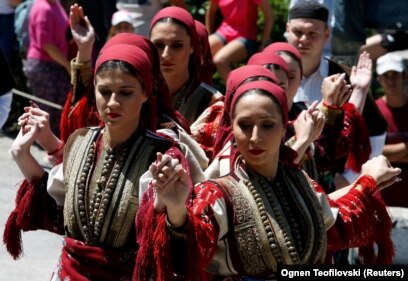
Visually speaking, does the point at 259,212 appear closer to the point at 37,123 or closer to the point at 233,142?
the point at 233,142

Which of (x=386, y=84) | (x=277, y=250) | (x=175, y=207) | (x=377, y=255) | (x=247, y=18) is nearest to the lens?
(x=175, y=207)

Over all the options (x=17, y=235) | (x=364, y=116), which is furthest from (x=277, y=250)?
(x=364, y=116)

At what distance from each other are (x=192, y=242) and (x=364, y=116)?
299cm

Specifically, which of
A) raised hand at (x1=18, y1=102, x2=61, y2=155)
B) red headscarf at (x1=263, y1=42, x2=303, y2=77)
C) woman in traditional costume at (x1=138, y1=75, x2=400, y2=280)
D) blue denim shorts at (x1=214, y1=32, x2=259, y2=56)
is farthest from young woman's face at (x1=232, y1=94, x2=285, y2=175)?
blue denim shorts at (x1=214, y1=32, x2=259, y2=56)

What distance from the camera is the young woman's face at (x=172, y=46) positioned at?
6.71 metres

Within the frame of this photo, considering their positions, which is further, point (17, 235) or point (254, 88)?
point (17, 235)

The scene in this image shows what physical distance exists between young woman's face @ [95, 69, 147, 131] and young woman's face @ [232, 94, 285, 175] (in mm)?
491

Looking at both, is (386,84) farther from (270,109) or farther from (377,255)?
(270,109)

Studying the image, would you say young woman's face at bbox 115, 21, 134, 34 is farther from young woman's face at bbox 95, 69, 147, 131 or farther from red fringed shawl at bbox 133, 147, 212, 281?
red fringed shawl at bbox 133, 147, 212, 281

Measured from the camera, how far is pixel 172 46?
6.73 m

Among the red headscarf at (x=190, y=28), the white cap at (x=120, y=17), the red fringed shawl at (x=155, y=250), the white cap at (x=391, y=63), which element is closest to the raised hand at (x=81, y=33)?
the red headscarf at (x=190, y=28)

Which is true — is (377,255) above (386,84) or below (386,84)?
above

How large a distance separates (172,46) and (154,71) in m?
1.11

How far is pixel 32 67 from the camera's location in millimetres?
10070
